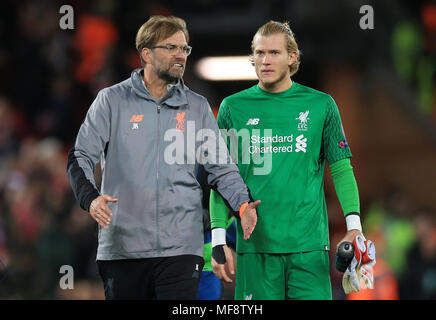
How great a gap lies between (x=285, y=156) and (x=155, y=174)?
83 centimetres

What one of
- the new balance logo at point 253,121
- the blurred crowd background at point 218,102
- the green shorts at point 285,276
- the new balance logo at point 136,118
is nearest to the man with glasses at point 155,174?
the new balance logo at point 136,118

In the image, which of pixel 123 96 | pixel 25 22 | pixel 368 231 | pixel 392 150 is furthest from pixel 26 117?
pixel 123 96

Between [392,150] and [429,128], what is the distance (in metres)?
0.81

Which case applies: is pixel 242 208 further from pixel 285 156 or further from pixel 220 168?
pixel 285 156

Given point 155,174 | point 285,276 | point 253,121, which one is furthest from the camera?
point 253,121

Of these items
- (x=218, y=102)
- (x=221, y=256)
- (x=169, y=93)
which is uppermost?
(x=218, y=102)

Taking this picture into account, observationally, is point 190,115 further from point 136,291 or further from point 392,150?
point 392,150

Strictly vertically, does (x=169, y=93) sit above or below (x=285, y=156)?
above

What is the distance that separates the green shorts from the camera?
18.7 feet

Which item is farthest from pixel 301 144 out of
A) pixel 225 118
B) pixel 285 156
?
pixel 225 118

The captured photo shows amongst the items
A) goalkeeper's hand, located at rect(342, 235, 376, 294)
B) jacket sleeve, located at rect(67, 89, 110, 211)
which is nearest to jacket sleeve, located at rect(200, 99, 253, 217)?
jacket sleeve, located at rect(67, 89, 110, 211)

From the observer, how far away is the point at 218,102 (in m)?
14.3

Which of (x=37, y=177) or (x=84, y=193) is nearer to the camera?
(x=84, y=193)

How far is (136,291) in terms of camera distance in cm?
543
